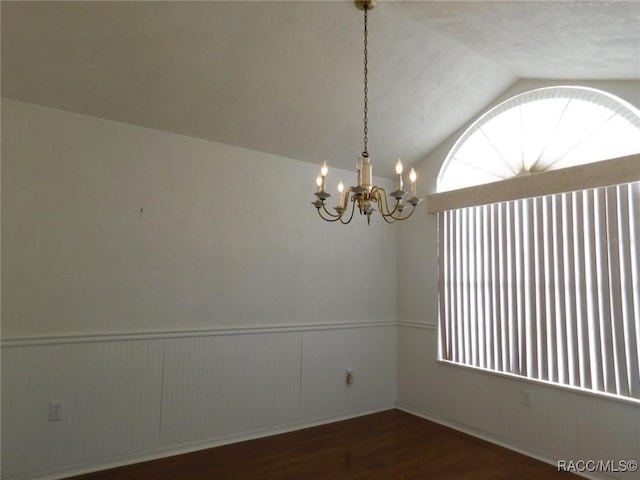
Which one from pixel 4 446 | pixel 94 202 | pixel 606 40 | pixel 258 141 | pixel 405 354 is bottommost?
pixel 4 446

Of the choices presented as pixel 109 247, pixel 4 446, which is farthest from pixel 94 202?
pixel 4 446

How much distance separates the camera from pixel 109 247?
303 cm

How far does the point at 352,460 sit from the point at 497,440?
1395mm

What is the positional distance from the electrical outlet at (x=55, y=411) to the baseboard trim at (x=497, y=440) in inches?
131

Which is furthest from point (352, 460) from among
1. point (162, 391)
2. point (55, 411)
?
point (55, 411)

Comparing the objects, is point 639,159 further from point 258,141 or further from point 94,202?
point 94,202

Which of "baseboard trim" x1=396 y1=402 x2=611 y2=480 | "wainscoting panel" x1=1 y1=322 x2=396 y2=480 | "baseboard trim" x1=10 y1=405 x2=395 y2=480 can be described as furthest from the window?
"baseboard trim" x1=10 y1=405 x2=395 y2=480

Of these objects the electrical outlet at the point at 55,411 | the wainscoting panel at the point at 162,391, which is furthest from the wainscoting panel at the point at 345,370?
the electrical outlet at the point at 55,411

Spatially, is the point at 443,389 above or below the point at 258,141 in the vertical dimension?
below

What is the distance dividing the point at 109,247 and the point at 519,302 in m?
3.48

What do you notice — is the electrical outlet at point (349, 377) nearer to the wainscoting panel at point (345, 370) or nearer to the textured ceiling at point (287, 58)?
the wainscoting panel at point (345, 370)

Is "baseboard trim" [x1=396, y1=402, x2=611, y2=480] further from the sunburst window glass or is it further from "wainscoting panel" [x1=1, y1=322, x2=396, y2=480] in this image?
the sunburst window glass

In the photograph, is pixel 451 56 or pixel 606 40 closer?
pixel 606 40

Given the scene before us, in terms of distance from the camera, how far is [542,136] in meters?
3.49
